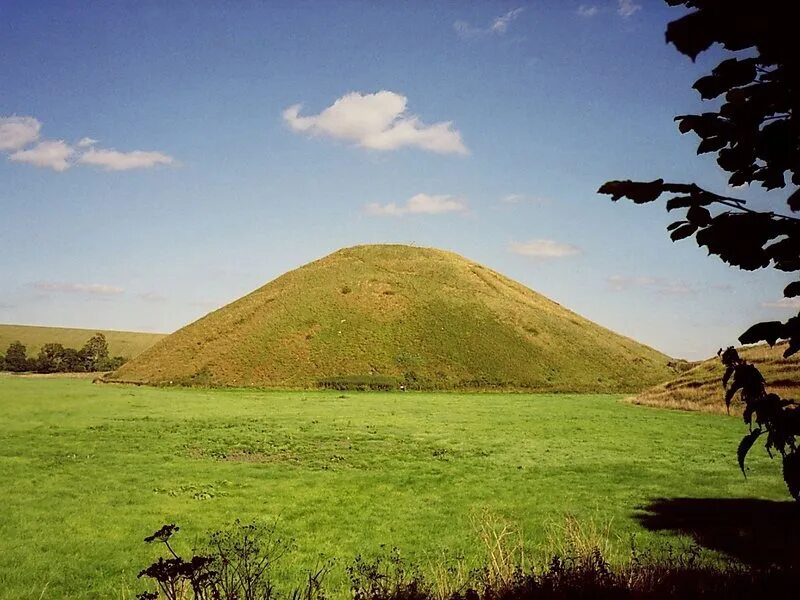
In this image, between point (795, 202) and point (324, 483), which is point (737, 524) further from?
point (795, 202)

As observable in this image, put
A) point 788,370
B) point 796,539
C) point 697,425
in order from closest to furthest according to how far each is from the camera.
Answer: point 796,539 → point 697,425 → point 788,370

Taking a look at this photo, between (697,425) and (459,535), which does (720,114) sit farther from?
(697,425)

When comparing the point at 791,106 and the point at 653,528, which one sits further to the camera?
the point at 653,528

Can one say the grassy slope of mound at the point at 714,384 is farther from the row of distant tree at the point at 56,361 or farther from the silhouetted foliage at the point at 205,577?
the row of distant tree at the point at 56,361

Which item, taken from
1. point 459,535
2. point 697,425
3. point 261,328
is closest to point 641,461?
point 459,535

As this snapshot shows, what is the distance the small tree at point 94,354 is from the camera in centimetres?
13462

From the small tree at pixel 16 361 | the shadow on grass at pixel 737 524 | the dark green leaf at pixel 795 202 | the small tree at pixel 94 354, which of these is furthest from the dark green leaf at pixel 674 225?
the small tree at pixel 16 361

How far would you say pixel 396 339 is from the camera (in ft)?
313

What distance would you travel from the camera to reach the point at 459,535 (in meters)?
12.8

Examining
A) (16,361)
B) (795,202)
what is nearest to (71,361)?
(16,361)

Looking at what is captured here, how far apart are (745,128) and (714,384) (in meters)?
51.4

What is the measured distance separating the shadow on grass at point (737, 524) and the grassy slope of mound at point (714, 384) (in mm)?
27938

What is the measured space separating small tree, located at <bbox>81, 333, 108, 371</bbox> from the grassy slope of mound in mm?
127068

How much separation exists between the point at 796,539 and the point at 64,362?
150 m
